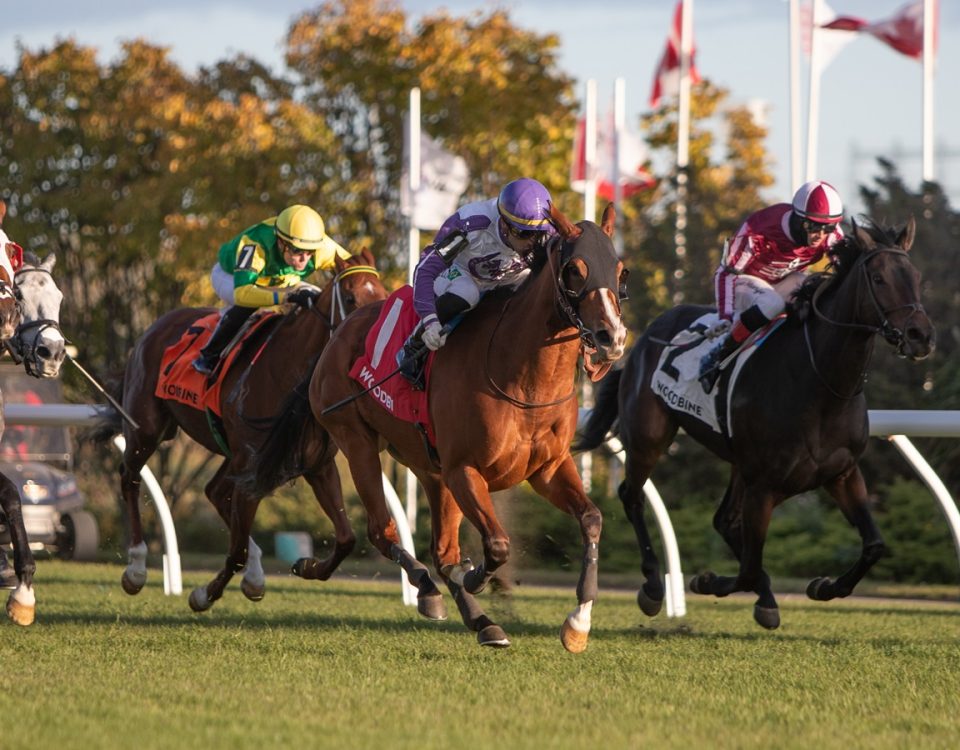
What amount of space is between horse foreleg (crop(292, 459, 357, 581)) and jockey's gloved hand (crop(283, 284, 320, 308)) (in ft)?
2.62

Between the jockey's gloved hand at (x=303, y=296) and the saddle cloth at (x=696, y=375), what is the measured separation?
6.38 ft

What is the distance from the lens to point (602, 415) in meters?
9.09

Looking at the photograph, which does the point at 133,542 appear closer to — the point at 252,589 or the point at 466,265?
the point at 252,589

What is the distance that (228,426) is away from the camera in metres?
8.05

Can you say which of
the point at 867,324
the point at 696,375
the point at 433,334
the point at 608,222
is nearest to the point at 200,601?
the point at 433,334

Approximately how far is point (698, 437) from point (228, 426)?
2.42 meters

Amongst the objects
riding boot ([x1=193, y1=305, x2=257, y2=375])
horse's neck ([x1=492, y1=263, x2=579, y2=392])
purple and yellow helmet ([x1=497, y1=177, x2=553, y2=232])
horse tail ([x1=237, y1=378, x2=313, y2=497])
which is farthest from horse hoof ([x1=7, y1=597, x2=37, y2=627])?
purple and yellow helmet ([x1=497, y1=177, x2=553, y2=232])

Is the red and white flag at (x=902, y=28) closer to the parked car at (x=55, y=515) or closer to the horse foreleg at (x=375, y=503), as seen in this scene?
the parked car at (x=55, y=515)

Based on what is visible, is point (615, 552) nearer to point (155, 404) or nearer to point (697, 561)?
point (697, 561)

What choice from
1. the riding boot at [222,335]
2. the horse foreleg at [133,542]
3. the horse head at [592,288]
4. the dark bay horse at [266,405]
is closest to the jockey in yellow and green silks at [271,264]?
the riding boot at [222,335]

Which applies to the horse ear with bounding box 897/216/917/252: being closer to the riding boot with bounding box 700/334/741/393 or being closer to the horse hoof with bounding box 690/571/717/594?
the riding boot with bounding box 700/334/741/393

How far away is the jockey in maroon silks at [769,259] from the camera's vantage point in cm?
762

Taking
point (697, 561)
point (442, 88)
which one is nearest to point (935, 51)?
point (442, 88)

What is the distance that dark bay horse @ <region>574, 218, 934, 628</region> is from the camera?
702 cm
